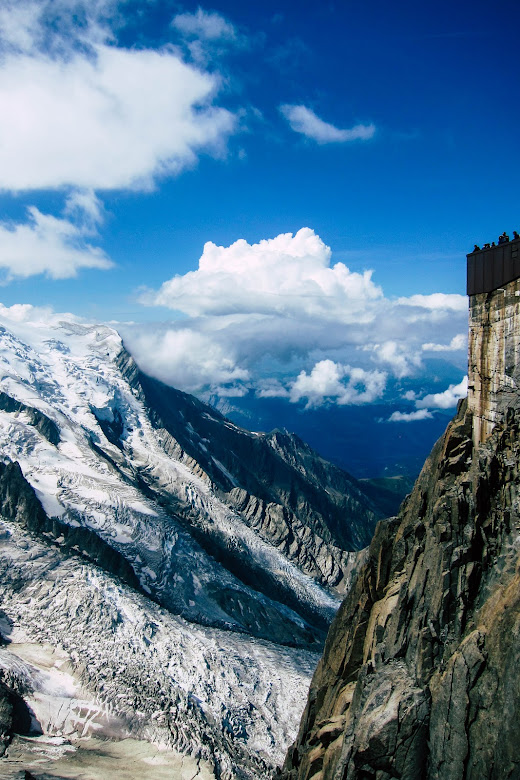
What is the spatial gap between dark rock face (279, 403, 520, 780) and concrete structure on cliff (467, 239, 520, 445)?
4.29 feet

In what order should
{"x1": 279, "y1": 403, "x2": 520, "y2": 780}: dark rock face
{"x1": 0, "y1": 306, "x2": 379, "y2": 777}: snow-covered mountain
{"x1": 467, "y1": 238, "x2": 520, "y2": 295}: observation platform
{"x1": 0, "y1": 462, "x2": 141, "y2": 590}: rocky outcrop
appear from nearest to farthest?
{"x1": 279, "y1": 403, "x2": 520, "y2": 780}: dark rock face, {"x1": 467, "y1": 238, "x2": 520, "y2": 295}: observation platform, {"x1": 0, "y1": 306, "x2": 379, "y2": 777}: snow-covered mountain, {"x1": 0, "y1": 462, "x2": 141, "y2": 590}: rocky outcrop

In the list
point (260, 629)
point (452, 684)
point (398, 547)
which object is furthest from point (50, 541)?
point (452, 684)

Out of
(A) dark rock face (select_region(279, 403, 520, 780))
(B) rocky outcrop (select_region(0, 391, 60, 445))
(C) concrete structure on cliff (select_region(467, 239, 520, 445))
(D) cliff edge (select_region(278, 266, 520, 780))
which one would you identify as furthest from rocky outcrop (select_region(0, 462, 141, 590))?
(C) concrete structure on cliff (select_region(467, 239, 520, 445))

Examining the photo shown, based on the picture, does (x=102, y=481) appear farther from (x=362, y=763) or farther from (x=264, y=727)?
(x=362, y=763)

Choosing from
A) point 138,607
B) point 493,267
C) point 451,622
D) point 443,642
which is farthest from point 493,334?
point 138,607

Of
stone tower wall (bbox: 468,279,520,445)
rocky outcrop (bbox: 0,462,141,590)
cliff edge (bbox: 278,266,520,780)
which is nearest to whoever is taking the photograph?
cliff edge (bbox: 278,266,520,780)

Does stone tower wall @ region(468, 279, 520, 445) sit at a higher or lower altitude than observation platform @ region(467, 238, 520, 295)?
lower

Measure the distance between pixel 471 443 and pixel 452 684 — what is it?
1270cm

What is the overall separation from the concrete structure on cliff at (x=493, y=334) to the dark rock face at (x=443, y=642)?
4.29 ft

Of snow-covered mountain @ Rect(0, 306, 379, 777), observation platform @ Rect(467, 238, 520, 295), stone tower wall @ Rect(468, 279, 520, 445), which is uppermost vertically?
observation platform @ Rect(467, 238, 520, 295)

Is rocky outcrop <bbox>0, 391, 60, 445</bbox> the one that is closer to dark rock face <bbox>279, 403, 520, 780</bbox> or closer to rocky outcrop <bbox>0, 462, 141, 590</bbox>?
rocky outcrop <bbox>0, 462, 141, 590</bbox>

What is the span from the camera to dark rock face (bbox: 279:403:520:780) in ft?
63.3

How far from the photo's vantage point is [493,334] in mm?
27594

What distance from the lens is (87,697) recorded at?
7338 centimetres
